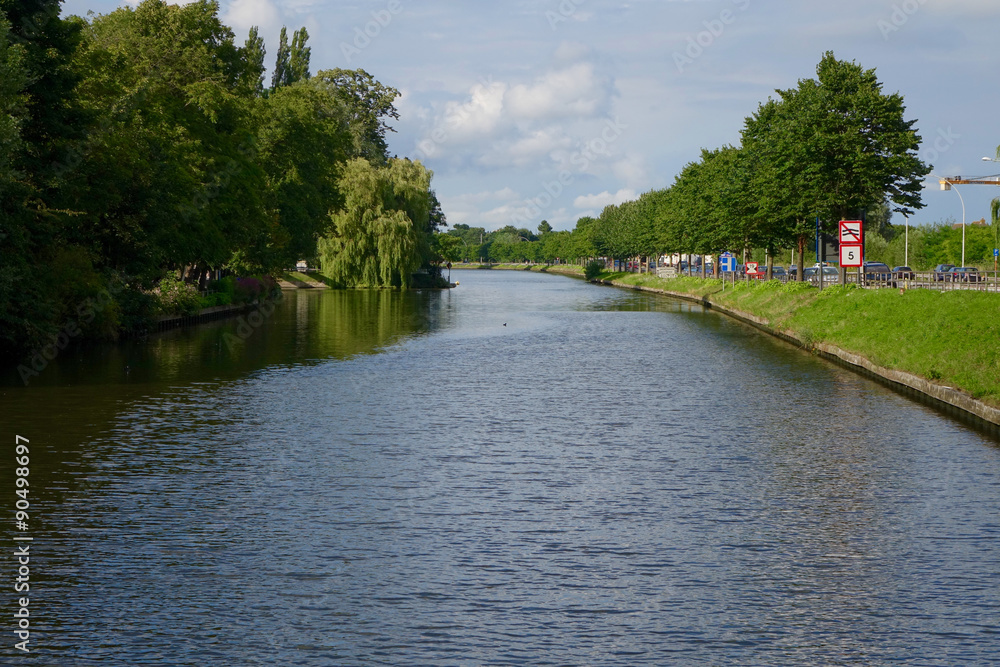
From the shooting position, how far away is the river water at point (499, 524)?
967cm

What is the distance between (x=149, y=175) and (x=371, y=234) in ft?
180

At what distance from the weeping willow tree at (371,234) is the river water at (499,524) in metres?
67.5

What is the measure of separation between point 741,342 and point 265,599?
37270 mm

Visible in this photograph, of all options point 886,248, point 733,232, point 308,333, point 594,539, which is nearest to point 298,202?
point 308,333

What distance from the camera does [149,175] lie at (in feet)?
139

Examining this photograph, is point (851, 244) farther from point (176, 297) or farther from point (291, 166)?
point (291, 166)

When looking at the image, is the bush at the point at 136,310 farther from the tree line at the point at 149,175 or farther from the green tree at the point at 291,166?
the green tree at the point at 291,166

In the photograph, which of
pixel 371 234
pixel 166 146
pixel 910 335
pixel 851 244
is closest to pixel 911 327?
pixel 910 335

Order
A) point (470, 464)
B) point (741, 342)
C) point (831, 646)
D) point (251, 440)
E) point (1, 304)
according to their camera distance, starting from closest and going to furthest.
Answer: point (831, 646)
point (470, 464)
point (251, 440)
point (1, 304)
point (741, 342)

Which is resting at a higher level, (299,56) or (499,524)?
(299,56)

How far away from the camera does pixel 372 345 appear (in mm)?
42062

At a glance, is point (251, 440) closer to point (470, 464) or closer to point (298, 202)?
point (470, 464)
